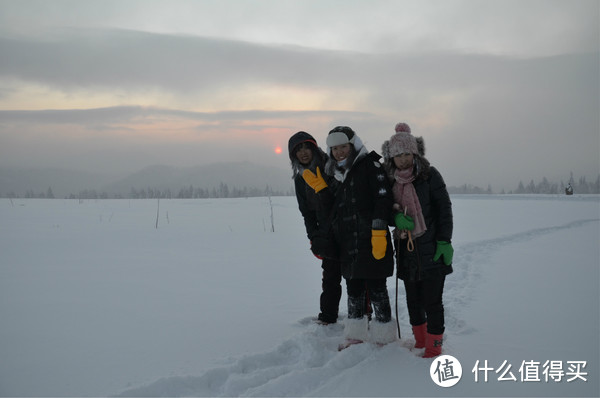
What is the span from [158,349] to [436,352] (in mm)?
2376

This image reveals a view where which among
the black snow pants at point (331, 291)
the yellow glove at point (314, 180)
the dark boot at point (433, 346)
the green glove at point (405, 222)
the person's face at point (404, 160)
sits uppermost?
the person's face at point (404, 160)

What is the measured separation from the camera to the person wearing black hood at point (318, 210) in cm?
370

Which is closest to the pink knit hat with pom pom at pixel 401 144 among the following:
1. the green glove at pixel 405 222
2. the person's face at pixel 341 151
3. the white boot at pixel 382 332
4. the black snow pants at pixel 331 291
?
the person's face at pixel 341 151

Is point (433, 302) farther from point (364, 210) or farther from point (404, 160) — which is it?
point (404, 160)

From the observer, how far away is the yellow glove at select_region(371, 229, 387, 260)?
3.24 metres

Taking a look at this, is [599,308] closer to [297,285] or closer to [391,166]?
[391,166]

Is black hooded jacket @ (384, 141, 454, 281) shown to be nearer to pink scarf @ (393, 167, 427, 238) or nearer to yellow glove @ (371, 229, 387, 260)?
pink scarf @ (393, 167, 427, 238)

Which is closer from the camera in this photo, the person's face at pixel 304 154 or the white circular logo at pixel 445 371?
the white circular logo at pixel 445 371

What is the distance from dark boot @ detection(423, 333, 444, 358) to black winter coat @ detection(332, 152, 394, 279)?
62 centimetres

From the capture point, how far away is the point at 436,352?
324cm

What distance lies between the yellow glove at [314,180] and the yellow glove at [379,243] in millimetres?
695

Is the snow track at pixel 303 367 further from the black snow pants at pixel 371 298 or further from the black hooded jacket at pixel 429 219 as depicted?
the black hooded jacket at pixel 429 219

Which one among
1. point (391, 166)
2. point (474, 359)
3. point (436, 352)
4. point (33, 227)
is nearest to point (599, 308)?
point (474, 359)

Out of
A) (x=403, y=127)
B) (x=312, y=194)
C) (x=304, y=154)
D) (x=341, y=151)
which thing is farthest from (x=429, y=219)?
(x=304, y=154)
